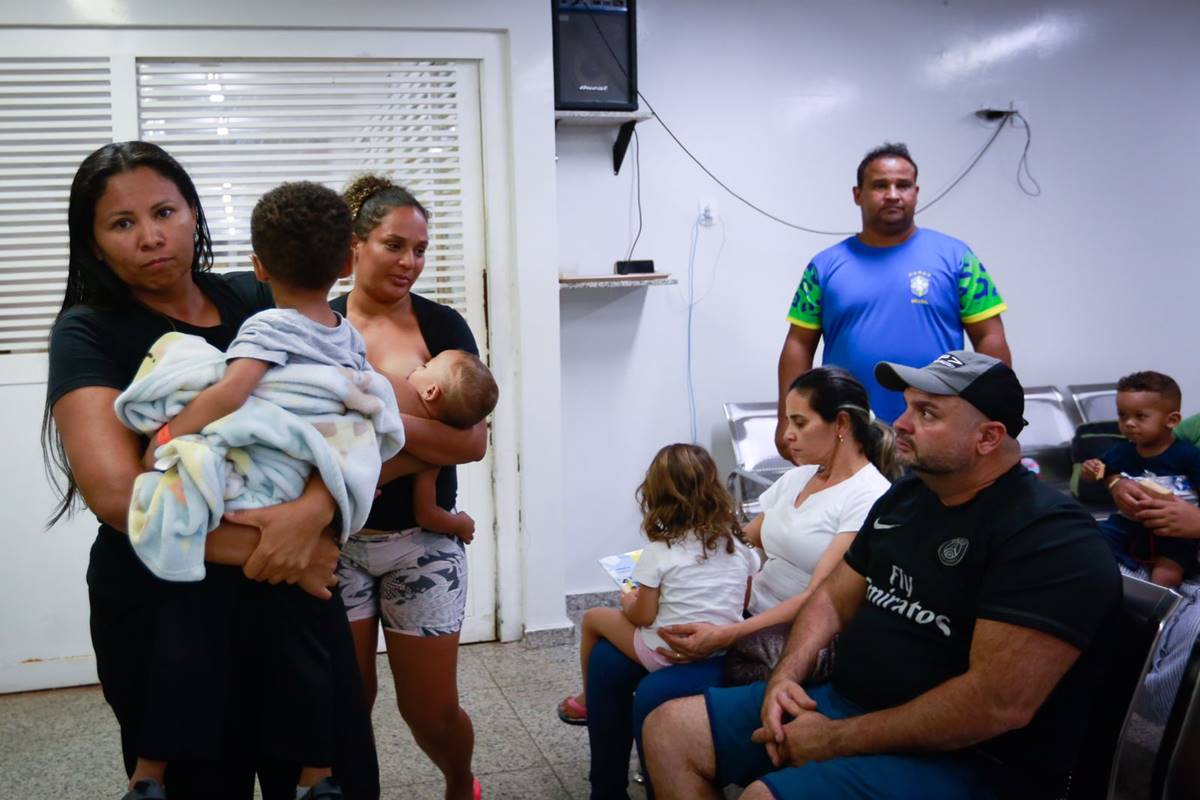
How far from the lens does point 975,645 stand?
165 cm

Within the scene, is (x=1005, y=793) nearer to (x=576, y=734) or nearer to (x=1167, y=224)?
(x=576, y=734)

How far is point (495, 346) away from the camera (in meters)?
3.68

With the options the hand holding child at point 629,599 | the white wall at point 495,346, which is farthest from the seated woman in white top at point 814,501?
the white wall at point 495,346

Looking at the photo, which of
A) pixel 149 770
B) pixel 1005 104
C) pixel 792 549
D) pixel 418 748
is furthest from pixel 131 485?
pixel 1005 104

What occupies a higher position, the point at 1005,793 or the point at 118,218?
the point at 118,218

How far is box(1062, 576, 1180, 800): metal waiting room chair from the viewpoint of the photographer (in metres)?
1.61

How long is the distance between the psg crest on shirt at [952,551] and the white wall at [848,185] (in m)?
2.51

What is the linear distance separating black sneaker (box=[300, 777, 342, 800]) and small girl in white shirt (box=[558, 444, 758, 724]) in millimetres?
1003

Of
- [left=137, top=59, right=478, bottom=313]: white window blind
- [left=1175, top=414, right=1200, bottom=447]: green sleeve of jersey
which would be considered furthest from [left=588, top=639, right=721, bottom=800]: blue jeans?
[left=1175, top=414, right=1200, bottom=447]: green sleeve of jersey

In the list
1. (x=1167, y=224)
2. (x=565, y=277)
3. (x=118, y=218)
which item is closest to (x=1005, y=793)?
(x=118, y=218)

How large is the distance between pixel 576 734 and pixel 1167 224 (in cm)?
372

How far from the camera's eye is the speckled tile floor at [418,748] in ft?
8.99

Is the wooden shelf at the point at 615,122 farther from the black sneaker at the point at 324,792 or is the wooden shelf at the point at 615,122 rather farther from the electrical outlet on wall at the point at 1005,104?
the black sneaker at the point at 324,792

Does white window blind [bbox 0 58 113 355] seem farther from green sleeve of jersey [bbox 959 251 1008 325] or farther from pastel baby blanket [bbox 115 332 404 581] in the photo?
green sleeve of jersey [bbox 959 251 1008 325]
